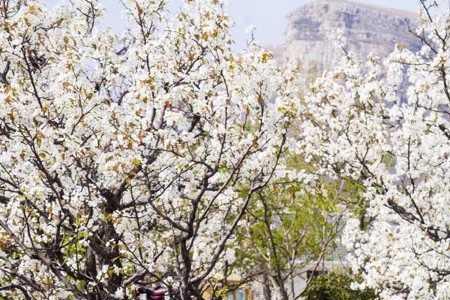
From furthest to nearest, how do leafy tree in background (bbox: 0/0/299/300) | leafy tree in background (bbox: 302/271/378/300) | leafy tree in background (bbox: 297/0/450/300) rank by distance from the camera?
leafy tree in background (bbox: 302/271/378/300) < leafy tree in background (bbox: 297/0/450/300) < leafy tree in background (bbox: 0/0/299/300)

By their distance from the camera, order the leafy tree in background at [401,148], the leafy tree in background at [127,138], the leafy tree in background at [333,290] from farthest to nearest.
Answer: the leafy tree in background at [333,290], the leafy tree in background at [401,148], the leafy tree in background at [127,138]

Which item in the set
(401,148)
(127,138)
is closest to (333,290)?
(401,148)

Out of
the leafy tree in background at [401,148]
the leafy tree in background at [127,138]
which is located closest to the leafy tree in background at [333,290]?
the leafy tree in background at [401,148]

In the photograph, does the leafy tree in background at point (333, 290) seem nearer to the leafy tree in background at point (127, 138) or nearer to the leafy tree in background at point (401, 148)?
the leafy tree in background at point (401, 148)

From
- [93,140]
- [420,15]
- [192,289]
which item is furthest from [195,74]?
[420,15]

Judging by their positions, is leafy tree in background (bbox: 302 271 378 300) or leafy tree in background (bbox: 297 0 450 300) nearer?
leafy tree in background (bbox: 297 0 450 300)

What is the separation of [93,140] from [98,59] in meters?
1.98

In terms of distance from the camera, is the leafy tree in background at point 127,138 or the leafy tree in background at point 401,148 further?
the leafy tree in background at point 401,148

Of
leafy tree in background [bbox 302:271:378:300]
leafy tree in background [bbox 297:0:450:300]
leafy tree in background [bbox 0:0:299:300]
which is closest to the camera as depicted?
leafy tree in background [bbox 0:0:299:300]

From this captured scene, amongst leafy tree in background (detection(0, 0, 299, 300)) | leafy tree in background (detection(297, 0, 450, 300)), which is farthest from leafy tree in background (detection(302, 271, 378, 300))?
leafy tree in background (detection(0, 0, 299, 300))

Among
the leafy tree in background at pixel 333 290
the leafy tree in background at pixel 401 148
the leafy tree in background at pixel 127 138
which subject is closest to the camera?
the leafy tree in background at pixel 127 138

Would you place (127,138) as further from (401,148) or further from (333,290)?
(333,290)

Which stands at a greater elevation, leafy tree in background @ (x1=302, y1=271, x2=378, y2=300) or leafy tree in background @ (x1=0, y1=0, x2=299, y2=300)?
leafy tree in background @ (x1=302, y1=271, x2=378, y2=300)

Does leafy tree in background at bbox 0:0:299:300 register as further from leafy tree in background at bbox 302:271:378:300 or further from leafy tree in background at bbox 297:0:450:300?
leafy tree in background at bbox 302:271:378:300
